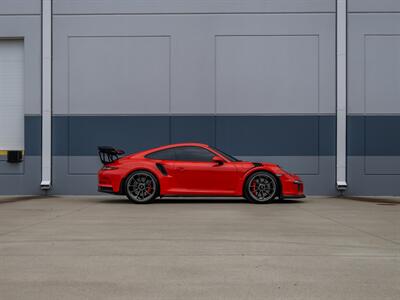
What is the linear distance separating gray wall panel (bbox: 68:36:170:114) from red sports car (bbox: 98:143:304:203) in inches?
129

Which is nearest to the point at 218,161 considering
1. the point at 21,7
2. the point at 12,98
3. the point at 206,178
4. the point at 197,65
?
the point at 206,178

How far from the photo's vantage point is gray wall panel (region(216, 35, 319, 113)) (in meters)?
14.8

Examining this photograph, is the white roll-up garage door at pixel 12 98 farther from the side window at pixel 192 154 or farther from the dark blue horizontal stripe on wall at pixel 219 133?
the side window at pixel 192 154

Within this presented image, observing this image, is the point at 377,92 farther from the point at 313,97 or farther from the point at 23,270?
the point at 23,270

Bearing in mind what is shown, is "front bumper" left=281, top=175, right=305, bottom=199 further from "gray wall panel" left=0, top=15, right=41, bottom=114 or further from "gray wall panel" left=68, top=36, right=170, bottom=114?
"gray wall panel" left=0, top=15, right=41, bottom=114

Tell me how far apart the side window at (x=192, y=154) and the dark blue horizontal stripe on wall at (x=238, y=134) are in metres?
2.70

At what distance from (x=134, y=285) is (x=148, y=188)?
766 centimetres

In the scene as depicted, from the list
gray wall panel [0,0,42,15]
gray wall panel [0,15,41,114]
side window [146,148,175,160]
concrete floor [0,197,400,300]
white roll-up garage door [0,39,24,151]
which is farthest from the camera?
white roll-up garage door [0,39,24,151]

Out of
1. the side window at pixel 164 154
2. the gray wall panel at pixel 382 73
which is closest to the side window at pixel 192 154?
the side window at pixel 164 154

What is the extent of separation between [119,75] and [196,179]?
174 inches

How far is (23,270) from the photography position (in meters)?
4.91

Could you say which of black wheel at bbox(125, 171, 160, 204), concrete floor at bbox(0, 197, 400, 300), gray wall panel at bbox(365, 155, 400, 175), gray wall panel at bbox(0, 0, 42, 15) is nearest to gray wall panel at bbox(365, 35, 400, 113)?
gray wall panel at bbox(365, 155, 400, 175)

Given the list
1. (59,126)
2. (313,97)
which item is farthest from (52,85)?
(313,97)

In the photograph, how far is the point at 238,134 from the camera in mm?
14906
